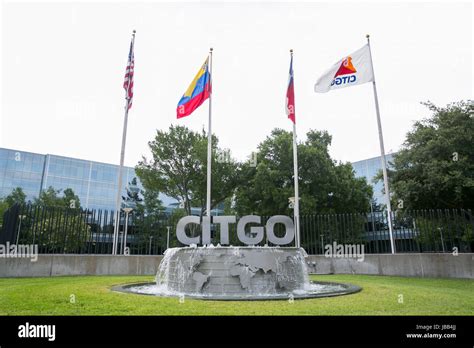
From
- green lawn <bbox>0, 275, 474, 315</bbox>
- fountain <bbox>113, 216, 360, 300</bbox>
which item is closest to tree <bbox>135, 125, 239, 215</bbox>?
fountain <bbox>113, 216, 360, 300</bbox>

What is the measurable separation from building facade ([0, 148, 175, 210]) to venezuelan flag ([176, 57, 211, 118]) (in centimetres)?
5724

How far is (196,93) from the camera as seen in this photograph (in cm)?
1585

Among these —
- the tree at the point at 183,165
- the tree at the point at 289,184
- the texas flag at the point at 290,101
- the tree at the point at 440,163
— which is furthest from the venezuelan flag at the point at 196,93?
the tree at the point at 289,184

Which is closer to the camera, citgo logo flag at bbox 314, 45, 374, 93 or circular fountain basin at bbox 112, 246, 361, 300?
circular fountain basin at bbox 112, 246, 361, 300

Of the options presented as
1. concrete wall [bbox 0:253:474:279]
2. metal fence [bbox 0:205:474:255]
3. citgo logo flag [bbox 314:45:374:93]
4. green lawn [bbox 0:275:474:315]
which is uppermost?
citgo logo flag [bbox 314:45:374:93]

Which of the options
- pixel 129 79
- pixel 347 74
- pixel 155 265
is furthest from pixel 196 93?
pixel 155 265

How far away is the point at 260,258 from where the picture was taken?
897 cm

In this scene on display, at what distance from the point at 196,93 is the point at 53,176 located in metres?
59.0

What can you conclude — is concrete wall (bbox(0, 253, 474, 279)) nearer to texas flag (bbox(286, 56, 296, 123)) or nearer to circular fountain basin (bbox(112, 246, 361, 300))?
circular fountain basin (bbox(112, 246, 361, 300))

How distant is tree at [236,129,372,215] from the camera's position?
29859 mm

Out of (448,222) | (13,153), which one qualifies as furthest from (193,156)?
(13,153)

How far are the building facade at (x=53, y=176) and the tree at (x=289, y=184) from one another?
151 feet

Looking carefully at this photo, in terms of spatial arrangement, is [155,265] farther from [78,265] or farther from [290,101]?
[290,101]

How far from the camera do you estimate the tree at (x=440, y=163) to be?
62.5 ft
